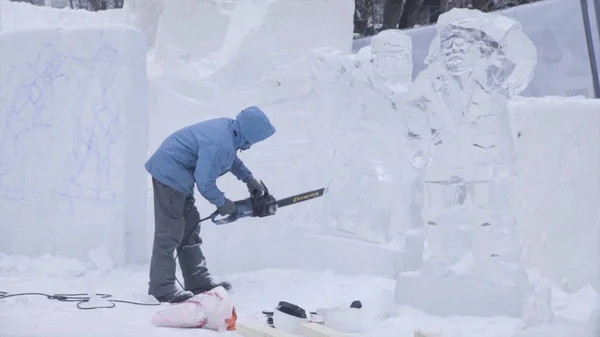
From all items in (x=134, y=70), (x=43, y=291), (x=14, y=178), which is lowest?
(x=43, y=291)

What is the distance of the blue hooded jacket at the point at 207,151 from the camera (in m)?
4.03

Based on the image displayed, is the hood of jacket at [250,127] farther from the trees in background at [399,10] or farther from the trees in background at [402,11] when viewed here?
the trees in background at [402,11]

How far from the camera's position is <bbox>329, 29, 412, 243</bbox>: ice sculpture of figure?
473 centimetres

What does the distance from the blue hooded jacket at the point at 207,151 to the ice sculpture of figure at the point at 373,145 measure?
971 mm

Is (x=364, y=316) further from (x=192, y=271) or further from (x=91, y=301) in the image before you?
(x=91, y=301)

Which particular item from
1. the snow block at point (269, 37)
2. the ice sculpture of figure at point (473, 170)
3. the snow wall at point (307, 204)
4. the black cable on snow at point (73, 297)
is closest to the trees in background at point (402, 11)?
the snow block at point (269, 37)

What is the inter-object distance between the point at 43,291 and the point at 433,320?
2.45 metres

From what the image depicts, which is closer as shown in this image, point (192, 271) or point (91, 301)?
point (91, 301)

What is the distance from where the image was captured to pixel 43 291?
14.8 ft

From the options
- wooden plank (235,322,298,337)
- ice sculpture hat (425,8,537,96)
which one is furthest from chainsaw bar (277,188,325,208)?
ice sculpture hat (425,8,537,96)

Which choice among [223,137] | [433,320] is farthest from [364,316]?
[223,137]

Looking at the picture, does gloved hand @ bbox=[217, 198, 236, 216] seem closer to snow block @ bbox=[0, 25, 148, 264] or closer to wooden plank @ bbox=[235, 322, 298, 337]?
wooden plank @ bbox=[235, 322, 298, 337]

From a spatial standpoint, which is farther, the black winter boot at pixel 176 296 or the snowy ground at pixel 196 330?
the black winter boot at pixel 176 296

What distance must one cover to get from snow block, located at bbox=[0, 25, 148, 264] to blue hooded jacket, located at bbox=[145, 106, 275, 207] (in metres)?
1.01
